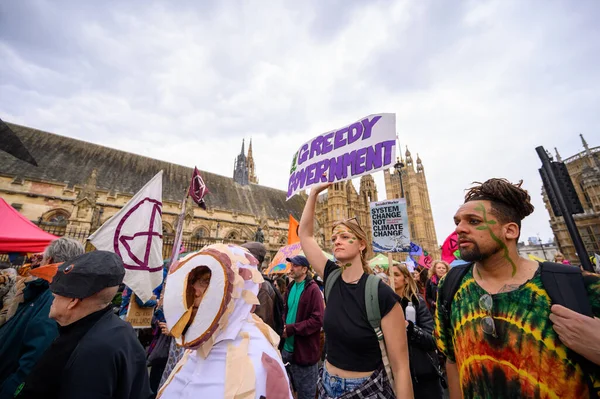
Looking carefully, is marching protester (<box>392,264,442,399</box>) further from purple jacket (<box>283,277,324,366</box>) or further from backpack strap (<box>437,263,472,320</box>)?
purple jacket (<box>283,277,324,366</box>)

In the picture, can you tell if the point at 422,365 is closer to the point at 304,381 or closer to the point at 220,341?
the point at 304,381

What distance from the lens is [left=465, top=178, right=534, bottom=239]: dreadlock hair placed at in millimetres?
1496

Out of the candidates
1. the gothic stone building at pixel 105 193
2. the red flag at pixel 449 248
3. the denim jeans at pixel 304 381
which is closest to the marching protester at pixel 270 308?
the denim jeans at pixel 304 381

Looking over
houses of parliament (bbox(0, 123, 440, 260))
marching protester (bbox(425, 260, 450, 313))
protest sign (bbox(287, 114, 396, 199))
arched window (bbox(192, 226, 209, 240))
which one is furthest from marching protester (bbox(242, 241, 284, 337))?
arched window (bbox(192, 226, 209, 240))

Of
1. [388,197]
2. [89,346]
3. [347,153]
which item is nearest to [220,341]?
[89,346]

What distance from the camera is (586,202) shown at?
25.2m

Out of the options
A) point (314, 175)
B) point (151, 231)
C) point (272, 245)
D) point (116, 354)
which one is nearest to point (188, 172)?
point (272, 245)

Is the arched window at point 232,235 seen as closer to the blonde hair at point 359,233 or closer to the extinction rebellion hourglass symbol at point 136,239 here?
the extinction rebellion hourglass symbol at point 136,239

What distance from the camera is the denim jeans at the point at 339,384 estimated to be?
5.59 ft

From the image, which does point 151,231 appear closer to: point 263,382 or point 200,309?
point 200,309

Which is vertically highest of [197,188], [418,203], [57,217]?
[418,203]

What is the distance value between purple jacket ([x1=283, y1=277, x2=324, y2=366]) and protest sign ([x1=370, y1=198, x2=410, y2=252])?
1.80 meters

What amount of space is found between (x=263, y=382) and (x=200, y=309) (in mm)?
569

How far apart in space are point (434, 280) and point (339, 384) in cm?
489
